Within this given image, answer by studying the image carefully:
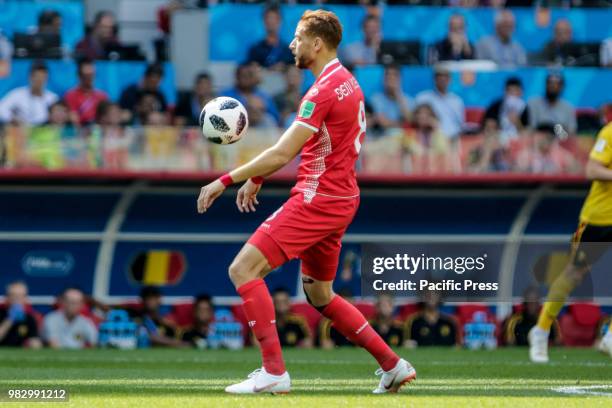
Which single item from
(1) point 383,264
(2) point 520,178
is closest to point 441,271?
(1) point 383,264

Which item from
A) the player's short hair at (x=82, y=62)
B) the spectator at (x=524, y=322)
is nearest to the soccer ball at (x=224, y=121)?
the spectator at (x=524, y=322)

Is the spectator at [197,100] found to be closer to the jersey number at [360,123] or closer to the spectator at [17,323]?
the spectator at [17,323]

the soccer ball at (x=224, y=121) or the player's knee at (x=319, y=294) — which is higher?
the soccer ball at (x=224, y=121)

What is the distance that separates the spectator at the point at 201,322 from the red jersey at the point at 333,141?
26.5 ft

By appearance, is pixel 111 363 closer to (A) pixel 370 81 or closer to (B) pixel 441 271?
(B) pixel 441 271

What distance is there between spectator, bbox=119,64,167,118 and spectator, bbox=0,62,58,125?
0.81 meters

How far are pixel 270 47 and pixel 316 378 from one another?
28.8ft

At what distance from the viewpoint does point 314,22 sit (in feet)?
26.8

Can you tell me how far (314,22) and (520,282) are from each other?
9114mm

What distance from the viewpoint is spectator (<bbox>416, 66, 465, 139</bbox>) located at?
17.3m

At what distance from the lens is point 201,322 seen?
16.2 metres

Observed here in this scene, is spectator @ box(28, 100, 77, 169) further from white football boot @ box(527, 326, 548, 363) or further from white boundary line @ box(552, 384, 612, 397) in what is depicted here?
white boundary line @ box(552, 384, 612, 397)

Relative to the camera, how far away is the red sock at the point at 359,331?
324 inches

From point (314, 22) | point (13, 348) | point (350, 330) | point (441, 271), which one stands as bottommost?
point (13, 348)
